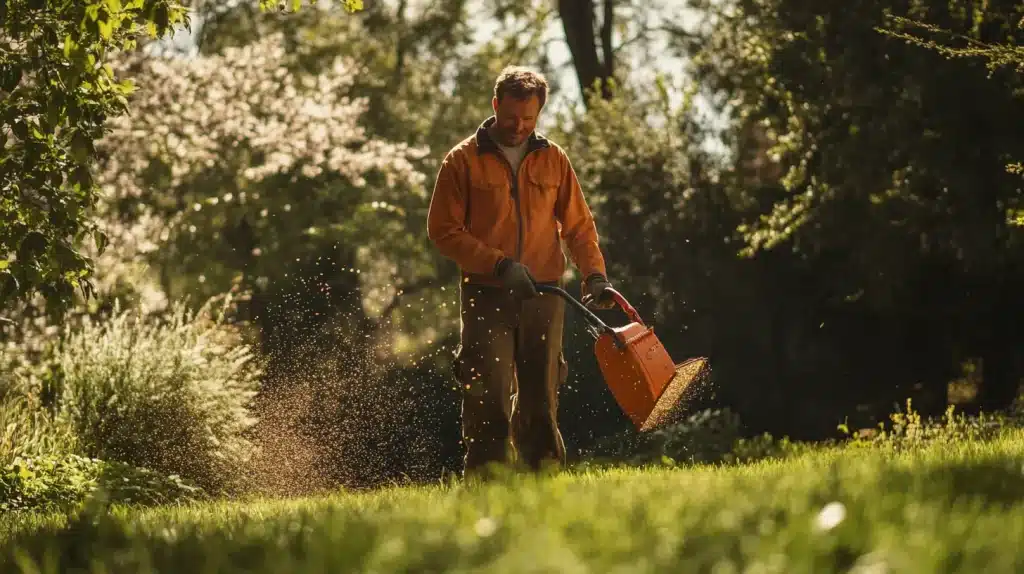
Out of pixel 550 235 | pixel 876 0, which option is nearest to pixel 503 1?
pixel 876 0

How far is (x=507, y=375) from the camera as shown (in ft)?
23.0

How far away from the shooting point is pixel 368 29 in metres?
32.9

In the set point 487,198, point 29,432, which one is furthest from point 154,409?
point 487,198

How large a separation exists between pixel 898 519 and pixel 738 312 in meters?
12.7

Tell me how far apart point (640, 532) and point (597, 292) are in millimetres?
3805

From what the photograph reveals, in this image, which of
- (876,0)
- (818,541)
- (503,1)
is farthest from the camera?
(503,1)

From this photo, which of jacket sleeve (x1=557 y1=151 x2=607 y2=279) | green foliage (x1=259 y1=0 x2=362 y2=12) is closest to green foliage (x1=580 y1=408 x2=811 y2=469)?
jacket sleeve (x1=557 y1=151 x2=607 y2=279)

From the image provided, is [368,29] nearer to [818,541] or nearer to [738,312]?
[738,312]

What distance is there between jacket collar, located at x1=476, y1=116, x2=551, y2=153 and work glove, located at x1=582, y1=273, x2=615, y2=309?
736 millimetres

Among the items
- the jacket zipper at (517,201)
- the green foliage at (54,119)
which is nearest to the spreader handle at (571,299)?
the jacket zipper at (517,201)

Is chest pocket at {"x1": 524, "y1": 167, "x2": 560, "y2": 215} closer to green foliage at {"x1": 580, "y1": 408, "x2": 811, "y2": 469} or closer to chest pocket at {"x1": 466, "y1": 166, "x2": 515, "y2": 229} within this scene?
chest pocket at {"x1": 466, "y1": 166, "x2": 515, "y2": 229}

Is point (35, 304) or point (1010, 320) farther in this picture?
point (35, 304)

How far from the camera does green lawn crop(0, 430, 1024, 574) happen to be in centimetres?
310

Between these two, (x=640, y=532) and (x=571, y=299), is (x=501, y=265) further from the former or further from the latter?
(x=640, y=532)
